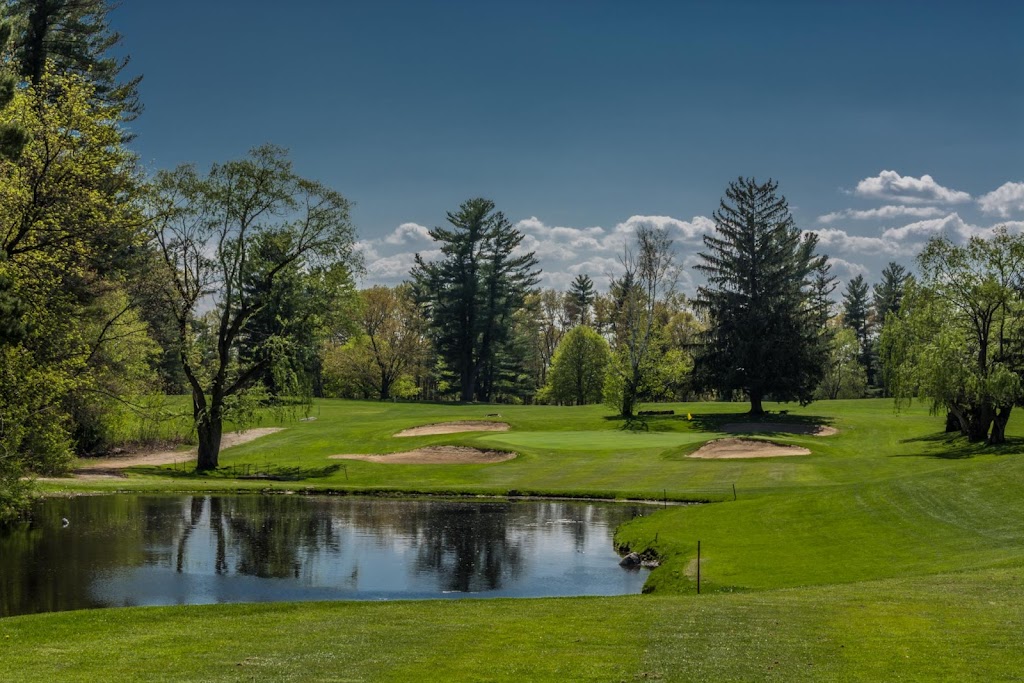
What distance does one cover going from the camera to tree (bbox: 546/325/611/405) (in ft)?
333

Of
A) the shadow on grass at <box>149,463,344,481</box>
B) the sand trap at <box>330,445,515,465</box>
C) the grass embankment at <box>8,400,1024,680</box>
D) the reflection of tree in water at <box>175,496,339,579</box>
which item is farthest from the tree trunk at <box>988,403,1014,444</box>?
the shadow on grass at <box>149,463,344,481</box>

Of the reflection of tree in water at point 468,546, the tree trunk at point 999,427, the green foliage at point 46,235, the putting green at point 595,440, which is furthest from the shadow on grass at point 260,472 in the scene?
the tree trunk at point 999,427

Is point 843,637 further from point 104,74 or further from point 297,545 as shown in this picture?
point 104,74

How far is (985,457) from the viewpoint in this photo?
43188 millimetres

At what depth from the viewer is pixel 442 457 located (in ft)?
170

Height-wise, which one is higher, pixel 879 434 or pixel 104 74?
pixel 104 74

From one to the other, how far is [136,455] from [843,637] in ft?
168

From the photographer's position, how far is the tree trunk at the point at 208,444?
49625mm

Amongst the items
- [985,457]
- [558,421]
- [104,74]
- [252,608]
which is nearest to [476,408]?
[558,421]

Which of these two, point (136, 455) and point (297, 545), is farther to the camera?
point (136, 455)

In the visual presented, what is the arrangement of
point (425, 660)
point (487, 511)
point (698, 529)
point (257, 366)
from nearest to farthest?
point (425, 660) → point (698, 529) → point (487, 511) → point (257, 366)

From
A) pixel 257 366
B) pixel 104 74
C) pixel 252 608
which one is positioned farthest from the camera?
pixel 104 74

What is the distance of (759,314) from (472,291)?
40.4 metres

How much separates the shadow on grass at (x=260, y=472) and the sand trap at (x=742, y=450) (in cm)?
2078
